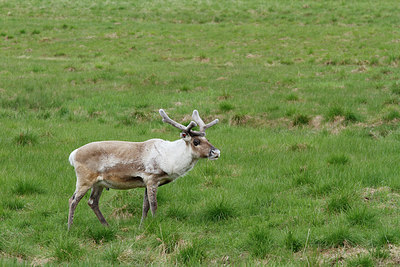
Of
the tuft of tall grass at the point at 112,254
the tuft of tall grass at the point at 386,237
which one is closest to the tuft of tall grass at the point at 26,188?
the tuft of tall grass at the point at 112,254

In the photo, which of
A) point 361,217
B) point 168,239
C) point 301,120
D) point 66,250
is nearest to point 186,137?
point 168,239

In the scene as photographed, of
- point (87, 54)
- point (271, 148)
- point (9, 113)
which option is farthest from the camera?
point (87, 54)

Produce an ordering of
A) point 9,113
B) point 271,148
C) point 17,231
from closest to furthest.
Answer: point 17,231 → point 271,148 → point 9,113

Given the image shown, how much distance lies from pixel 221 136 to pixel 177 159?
5.65m

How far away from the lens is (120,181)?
7.48 m

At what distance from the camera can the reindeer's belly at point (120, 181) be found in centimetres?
745

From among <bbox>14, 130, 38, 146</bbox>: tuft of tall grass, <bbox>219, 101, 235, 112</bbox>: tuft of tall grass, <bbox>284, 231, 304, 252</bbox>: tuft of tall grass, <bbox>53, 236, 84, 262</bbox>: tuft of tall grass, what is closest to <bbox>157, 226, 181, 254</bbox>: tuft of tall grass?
<bbox>53, 236, 84, 262</bbox>: tuft of tall grass

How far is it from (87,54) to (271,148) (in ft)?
56.5

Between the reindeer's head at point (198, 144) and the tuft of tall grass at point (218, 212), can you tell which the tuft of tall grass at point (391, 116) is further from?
the reindeer's head at point (198, 144)

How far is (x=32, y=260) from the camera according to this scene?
6422 millimetres

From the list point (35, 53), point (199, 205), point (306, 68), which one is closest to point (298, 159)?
point (199, 205)

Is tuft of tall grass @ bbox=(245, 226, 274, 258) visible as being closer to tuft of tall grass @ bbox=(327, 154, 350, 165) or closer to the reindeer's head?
the reindeer's head

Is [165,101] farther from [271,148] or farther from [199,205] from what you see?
[199,205]

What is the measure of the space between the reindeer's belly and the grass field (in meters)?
0.67
